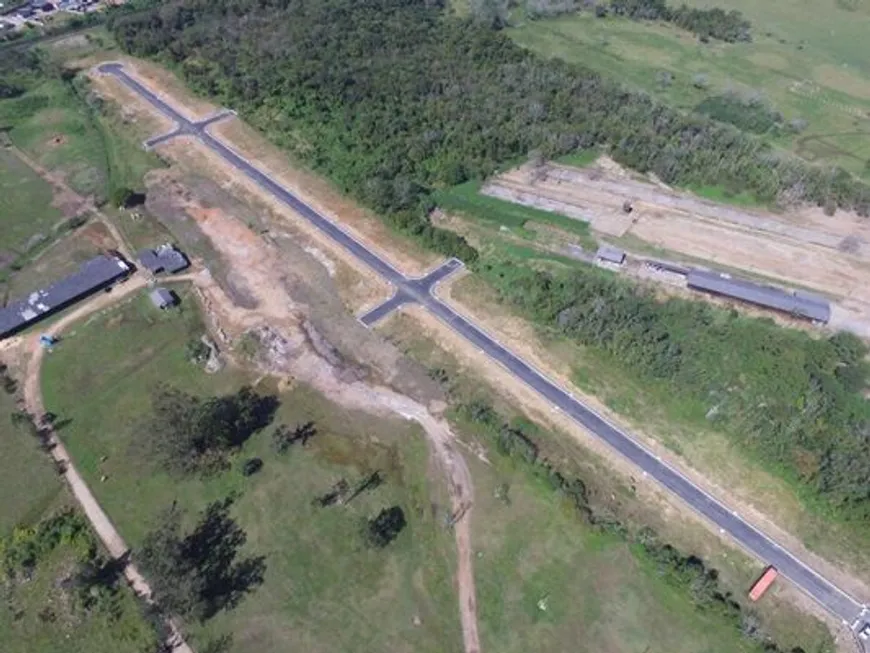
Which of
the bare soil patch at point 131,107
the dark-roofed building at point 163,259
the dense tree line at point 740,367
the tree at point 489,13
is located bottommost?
the dense tree line at point 740,367

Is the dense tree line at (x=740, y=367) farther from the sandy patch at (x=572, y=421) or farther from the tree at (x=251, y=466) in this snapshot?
the tree at (x=251, y=466)

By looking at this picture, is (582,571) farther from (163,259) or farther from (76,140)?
(76,140)

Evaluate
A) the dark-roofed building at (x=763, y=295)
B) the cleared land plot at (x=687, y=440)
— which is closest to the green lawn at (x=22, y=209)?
the cleared land plot at (x=687, y=440)

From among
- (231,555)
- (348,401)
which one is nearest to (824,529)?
(348,401)

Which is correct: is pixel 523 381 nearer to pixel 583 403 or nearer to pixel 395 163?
pixel 583 403

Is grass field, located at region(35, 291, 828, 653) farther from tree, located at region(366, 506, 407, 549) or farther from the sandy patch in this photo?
the sandy patch

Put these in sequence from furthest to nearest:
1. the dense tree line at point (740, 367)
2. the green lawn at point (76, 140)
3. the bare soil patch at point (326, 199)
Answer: the green lawn at point (76, 140)
the bare soil patch at point (326, 199)
the dense tree line at point (740, 367)
